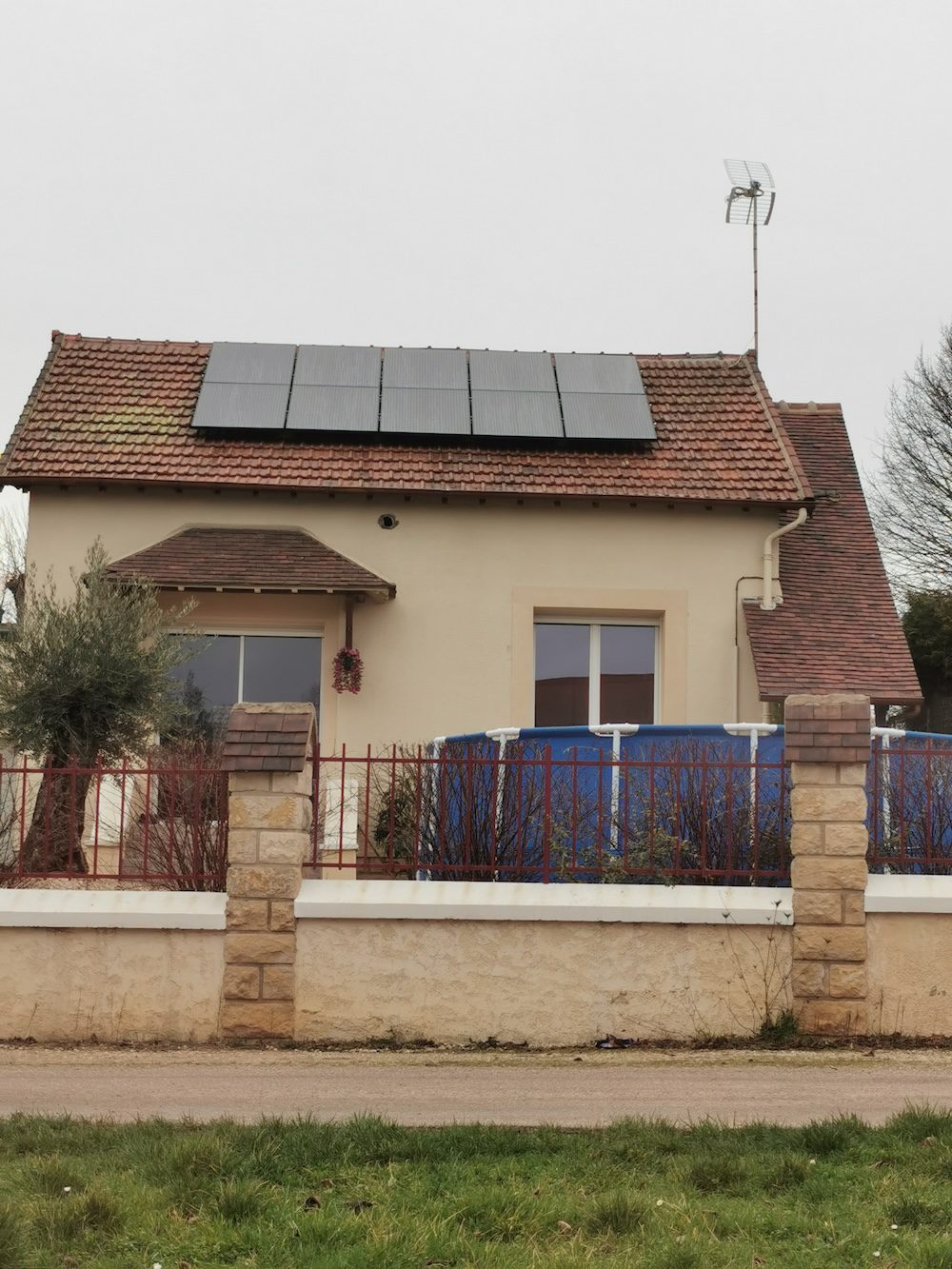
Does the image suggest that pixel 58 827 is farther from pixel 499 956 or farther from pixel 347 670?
pixel 347 670

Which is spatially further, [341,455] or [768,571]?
[341,455]

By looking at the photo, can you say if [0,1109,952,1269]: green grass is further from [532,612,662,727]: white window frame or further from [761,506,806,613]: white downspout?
[761,506,806,613]: white downspout

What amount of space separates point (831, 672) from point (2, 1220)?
1217 centimetres

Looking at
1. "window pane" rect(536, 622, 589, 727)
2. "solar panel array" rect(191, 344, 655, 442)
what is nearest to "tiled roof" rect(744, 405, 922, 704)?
"window pane" rect(536, 622, 589, 727)

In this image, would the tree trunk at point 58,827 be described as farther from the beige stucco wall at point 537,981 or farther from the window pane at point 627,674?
the window pane at point 627,674

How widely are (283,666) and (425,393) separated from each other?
3.77 m

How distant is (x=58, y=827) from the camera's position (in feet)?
35.1

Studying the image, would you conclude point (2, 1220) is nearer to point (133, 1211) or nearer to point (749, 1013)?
point (133, 1211)

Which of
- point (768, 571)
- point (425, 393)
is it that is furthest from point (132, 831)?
point (425, 393)

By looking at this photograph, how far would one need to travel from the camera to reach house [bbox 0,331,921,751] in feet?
53.1

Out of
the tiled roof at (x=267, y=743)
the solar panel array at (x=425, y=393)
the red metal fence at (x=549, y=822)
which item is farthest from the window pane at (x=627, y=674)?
the tiled roof at (x=267, y=743)

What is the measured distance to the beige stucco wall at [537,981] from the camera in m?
9.23

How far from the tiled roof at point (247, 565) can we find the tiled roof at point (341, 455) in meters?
0.57

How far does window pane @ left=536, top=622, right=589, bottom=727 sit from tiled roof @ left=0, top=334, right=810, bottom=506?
156cm
